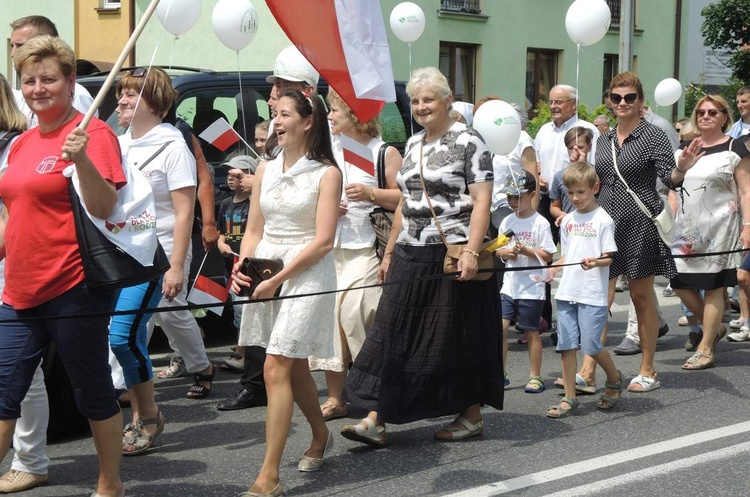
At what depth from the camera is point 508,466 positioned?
5.77 m

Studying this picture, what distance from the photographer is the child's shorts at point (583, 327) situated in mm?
6910

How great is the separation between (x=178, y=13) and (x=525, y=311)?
3101 millimetres

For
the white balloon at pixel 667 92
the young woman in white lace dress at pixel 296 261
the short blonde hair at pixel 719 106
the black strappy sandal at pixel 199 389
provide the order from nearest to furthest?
the young woman in white lace dress at pixel 296 261, the black strappy sandal at pixel 199 389, the short blonde hair at pixel 719 106, the white balloon at pixel 667 92

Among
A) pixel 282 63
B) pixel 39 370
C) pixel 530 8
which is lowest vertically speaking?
pixel 39 370

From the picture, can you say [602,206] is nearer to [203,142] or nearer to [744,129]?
[203,142]

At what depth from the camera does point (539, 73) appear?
2870cm

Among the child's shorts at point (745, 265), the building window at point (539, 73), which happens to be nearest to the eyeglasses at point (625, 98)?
the child's shorts at point (745, 265)

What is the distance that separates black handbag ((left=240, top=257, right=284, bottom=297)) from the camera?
17.5ft

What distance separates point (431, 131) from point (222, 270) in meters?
3.17

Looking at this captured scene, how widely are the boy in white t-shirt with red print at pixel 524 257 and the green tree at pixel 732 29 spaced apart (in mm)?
29671

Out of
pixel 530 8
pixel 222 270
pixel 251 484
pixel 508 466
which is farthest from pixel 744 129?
pixel 530 8

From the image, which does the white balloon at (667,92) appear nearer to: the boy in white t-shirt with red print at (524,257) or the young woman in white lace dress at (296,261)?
the boy in white t-shirt with red print at (524,257)

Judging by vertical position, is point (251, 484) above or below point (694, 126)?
below

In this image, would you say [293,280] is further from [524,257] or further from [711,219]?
[711,219]
